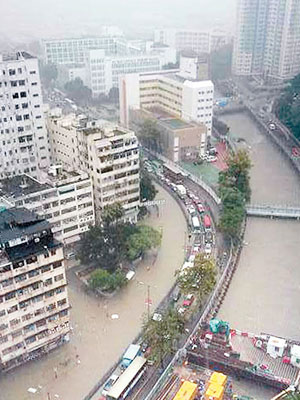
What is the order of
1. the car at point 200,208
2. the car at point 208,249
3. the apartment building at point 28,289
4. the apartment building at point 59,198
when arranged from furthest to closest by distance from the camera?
the car at point 200,208 → the car at point 208,249 → the apartment building at point 59,198 → the apartment building at point 28,289

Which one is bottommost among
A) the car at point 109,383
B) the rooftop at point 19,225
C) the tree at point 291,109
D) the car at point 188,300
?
the car at point 109,383

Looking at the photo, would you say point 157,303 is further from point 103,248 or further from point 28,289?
point 28,289

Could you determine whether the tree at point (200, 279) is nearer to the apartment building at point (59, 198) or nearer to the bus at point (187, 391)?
the bus at point (187, 391)

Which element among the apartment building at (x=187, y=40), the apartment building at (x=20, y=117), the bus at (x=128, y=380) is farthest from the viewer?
the apartment building at (x=187, y=40)

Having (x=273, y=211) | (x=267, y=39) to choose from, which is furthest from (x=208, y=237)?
(x=267, y=39)

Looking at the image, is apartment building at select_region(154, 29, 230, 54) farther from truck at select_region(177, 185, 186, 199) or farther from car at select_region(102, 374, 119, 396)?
car at select_region(102, 374, 119, 396)

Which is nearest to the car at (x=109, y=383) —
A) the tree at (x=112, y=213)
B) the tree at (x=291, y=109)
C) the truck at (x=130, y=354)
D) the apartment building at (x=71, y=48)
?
the truck at (x=130, y=354)

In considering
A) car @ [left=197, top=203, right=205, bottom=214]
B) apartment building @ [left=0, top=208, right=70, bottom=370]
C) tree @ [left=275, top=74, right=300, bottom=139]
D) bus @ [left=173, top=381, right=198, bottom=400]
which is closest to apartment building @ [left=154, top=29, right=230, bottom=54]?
tree @ [left=275, top=74, right=300, bottom=139]
